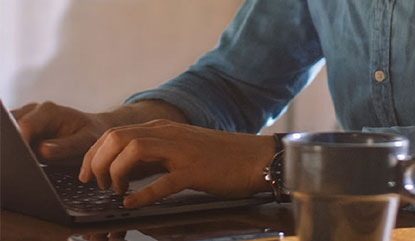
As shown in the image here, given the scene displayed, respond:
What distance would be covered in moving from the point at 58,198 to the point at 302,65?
78 cm

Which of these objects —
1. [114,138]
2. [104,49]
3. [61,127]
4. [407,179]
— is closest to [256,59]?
[61,127]

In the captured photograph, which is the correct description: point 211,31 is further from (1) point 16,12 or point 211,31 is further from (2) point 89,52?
(1) point 16,12

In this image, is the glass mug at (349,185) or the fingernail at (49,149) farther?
the fingernail at (49,149)

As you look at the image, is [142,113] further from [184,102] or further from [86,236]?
[86,236]

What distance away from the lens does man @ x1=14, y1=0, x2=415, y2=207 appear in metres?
0.66

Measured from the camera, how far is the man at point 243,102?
2.16 ft

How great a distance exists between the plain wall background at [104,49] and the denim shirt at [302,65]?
132cm

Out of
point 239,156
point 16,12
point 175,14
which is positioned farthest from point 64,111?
point 175,14

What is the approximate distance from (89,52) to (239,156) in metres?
1.88

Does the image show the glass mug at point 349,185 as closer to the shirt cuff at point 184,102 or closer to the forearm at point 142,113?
the forearm at point 142,113

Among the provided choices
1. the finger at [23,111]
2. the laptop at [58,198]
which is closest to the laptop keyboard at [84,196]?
the laptop at [58,198]

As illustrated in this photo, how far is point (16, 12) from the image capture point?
2.28m

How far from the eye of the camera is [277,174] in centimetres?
68

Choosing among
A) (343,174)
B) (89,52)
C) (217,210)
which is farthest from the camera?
(89,52)
